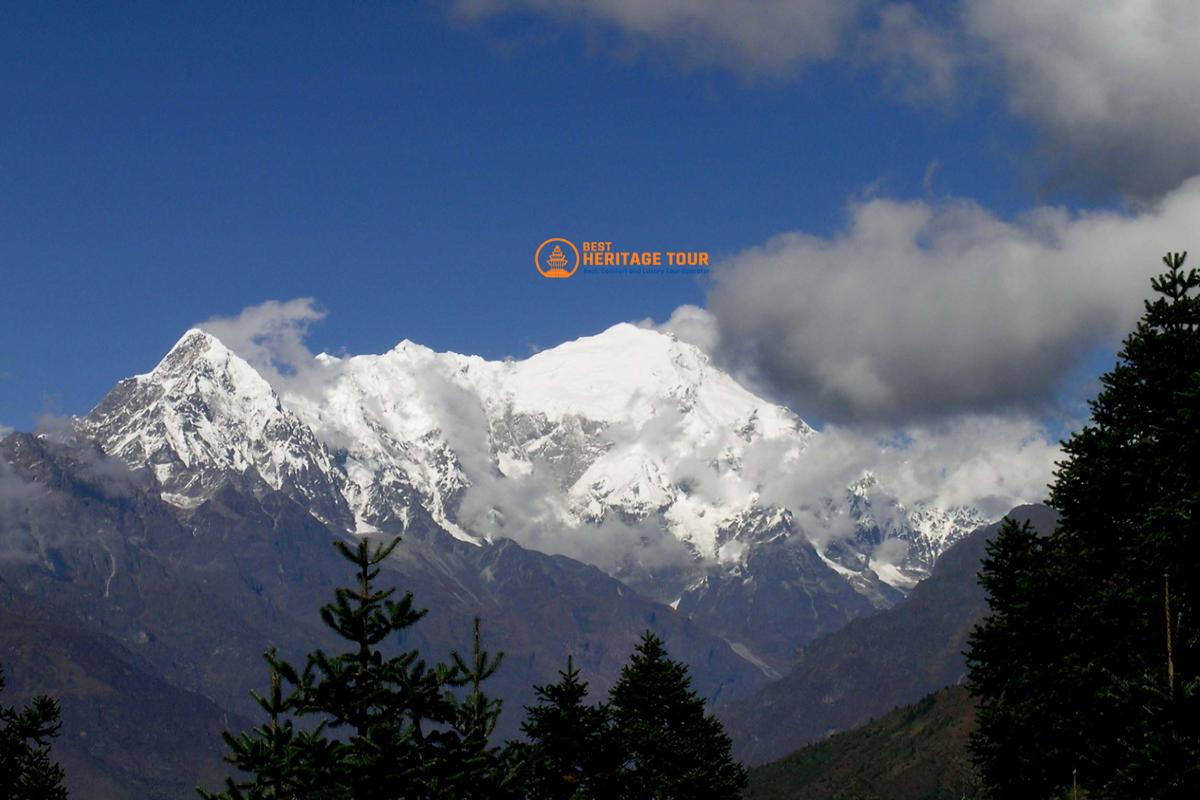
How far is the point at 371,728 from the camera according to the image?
29531 millimetres

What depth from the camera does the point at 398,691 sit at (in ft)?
101

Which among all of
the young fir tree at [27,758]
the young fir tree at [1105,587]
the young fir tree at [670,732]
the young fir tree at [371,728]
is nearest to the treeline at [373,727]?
the young fir tree at [371,728]

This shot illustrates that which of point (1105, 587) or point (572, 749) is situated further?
point (1105, 587)

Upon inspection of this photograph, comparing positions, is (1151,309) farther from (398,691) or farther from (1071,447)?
(398,691)

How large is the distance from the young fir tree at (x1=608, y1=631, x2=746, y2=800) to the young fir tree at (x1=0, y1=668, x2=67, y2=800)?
980 inches

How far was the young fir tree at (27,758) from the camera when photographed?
60844 mm

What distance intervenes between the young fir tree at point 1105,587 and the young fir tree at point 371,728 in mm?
20266

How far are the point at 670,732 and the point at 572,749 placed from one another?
2018cm

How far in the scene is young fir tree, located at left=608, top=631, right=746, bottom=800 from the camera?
6556 cm

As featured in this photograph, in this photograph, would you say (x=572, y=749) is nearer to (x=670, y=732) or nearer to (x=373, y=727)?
(x=670, y=732)

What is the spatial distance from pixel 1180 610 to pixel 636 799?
23105mm

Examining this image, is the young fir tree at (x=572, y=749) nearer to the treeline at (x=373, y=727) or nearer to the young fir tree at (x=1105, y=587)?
the treeline at (x=373, y=727)

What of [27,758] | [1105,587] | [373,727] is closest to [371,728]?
[373,727]

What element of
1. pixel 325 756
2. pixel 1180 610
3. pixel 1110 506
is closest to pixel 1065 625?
pixel 1110 506
